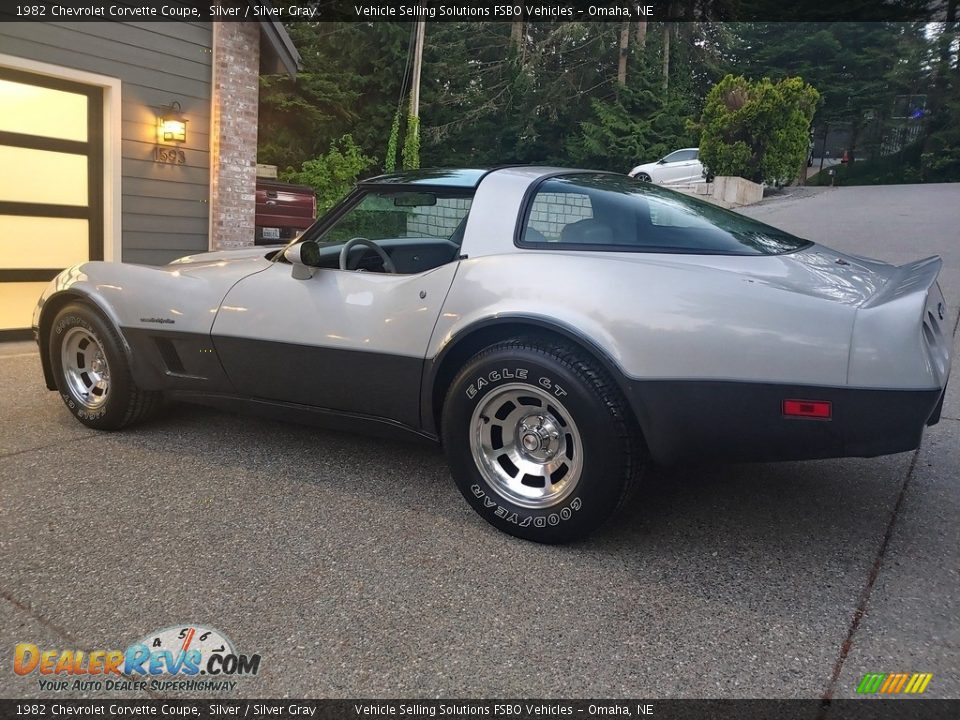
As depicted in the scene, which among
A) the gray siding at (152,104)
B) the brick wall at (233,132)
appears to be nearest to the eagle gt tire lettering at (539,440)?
the gray siding at (152,104)

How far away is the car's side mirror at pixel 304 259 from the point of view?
10.8 feet

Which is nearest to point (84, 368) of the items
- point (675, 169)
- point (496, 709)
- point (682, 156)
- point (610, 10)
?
point (496, 709)

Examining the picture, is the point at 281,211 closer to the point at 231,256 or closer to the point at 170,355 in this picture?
the point at 231,256

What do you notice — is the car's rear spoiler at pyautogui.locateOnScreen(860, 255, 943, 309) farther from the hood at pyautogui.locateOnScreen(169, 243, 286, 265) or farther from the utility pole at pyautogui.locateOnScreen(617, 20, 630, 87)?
the utility pole at pyautogui.locateOnScreen(617, 20, 630, 87)

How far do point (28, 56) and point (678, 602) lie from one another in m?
7.29

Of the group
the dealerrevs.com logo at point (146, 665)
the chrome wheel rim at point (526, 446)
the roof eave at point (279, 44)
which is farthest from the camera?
the roof eave at point (279, 44)

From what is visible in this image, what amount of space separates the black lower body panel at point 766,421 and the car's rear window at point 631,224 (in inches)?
22.3

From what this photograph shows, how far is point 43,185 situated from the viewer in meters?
7.47

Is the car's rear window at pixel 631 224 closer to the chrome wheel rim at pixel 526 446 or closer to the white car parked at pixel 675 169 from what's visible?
the chrome wheel rim at pixel 526 446

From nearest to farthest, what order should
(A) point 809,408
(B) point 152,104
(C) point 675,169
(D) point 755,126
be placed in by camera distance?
(A) point 809,408 < (B) point 152,104 < (D) point 755,126 < (C) point 675,169

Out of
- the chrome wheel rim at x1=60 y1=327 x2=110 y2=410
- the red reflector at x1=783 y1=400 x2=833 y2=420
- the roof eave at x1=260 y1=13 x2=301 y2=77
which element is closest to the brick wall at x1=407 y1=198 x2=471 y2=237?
the red reflector at x1=783 y1=400 x2=833 y2=420

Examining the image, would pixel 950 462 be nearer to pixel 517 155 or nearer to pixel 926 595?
pixel 926 595

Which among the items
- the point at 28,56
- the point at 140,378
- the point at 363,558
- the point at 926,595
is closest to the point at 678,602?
the point at 926,595

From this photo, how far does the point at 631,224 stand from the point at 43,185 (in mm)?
6643
